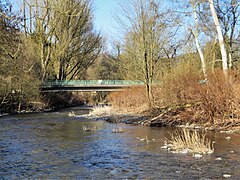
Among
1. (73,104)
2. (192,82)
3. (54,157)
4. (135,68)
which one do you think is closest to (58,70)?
(73,104)

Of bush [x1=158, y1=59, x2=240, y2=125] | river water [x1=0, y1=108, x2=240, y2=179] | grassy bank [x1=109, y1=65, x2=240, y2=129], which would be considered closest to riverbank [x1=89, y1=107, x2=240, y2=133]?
grassy bank [x1=109, y1=65, x2=240, y2=129]

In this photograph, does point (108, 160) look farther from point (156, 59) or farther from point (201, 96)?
point (156, 59)

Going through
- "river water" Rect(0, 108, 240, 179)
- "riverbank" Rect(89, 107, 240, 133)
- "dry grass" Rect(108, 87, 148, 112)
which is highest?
"dry grass" Rect(108, 87, 148, 112)

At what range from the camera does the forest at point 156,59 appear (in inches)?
500

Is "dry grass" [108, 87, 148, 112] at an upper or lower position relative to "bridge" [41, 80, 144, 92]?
lower

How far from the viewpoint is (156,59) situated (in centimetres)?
2653

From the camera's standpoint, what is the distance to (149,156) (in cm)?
1123

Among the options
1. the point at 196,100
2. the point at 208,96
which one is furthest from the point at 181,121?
the point at 208,96

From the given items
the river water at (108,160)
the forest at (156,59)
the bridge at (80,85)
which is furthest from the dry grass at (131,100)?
the river water at (108,160)

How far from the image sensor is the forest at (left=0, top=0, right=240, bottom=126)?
12695mm

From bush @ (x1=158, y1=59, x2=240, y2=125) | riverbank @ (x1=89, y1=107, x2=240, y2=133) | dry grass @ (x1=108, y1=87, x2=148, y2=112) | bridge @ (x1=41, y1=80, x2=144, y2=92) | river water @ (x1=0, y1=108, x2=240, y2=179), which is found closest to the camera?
river water @ (x1=0, y1=108, x2=240, y2=179)

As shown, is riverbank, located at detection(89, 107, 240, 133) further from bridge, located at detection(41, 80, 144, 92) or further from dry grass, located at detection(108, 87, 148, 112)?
bridge, located at detection(41, 80, 144, 92)

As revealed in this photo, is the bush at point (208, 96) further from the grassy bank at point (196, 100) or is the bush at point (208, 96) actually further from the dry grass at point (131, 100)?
the dry grass at point (131, 100)

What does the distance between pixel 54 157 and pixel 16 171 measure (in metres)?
1.94
